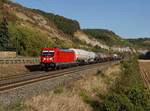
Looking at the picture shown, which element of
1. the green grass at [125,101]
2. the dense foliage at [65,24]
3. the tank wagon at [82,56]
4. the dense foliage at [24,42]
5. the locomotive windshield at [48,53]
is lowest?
the green grass at [125,101]

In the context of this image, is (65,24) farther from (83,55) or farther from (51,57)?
(51,57)

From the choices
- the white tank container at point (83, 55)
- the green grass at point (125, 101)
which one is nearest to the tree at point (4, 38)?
the white tank container at point (83, 55)

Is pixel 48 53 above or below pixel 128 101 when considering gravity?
above

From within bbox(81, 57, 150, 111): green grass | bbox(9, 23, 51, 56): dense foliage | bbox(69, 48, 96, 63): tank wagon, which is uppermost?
bbox(9, 23, 51, 56): dense foliage

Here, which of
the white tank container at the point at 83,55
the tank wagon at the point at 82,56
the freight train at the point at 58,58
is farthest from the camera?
the tank wagon at the point at 82,56

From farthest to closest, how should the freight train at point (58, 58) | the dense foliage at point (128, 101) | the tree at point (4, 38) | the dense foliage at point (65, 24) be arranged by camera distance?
the dense foliage at point (65, 24), the tree at point (4, 38), the freight train at point (58, 58), the dense foliage at point (128, 101)

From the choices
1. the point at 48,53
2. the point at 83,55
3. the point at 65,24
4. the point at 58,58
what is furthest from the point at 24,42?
the point at 65,24

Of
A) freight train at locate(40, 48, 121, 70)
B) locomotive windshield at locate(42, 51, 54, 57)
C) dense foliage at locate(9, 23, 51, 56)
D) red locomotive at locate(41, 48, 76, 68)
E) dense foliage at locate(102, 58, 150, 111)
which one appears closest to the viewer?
dense foliage at locate(102, 58, 150, 111)

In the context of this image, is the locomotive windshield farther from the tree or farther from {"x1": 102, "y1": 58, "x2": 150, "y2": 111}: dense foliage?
{"x1": 102, "y1": 58, "x2": 150, "y2": 111}: dense foliage

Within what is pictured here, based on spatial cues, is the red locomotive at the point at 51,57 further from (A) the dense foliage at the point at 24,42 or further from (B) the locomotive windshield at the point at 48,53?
(A) the dense foliage at the point at 24,42

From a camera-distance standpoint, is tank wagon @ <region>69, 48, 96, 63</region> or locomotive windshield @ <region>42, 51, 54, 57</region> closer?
locomotive windshield @ <region>42, 51, 54, 57</region>

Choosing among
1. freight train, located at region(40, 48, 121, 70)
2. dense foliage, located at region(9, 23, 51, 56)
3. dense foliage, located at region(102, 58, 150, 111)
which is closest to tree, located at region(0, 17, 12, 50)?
dense foliage, located at region(9, 23, 51, 56)

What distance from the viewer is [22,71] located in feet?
144

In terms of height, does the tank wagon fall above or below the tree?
below
